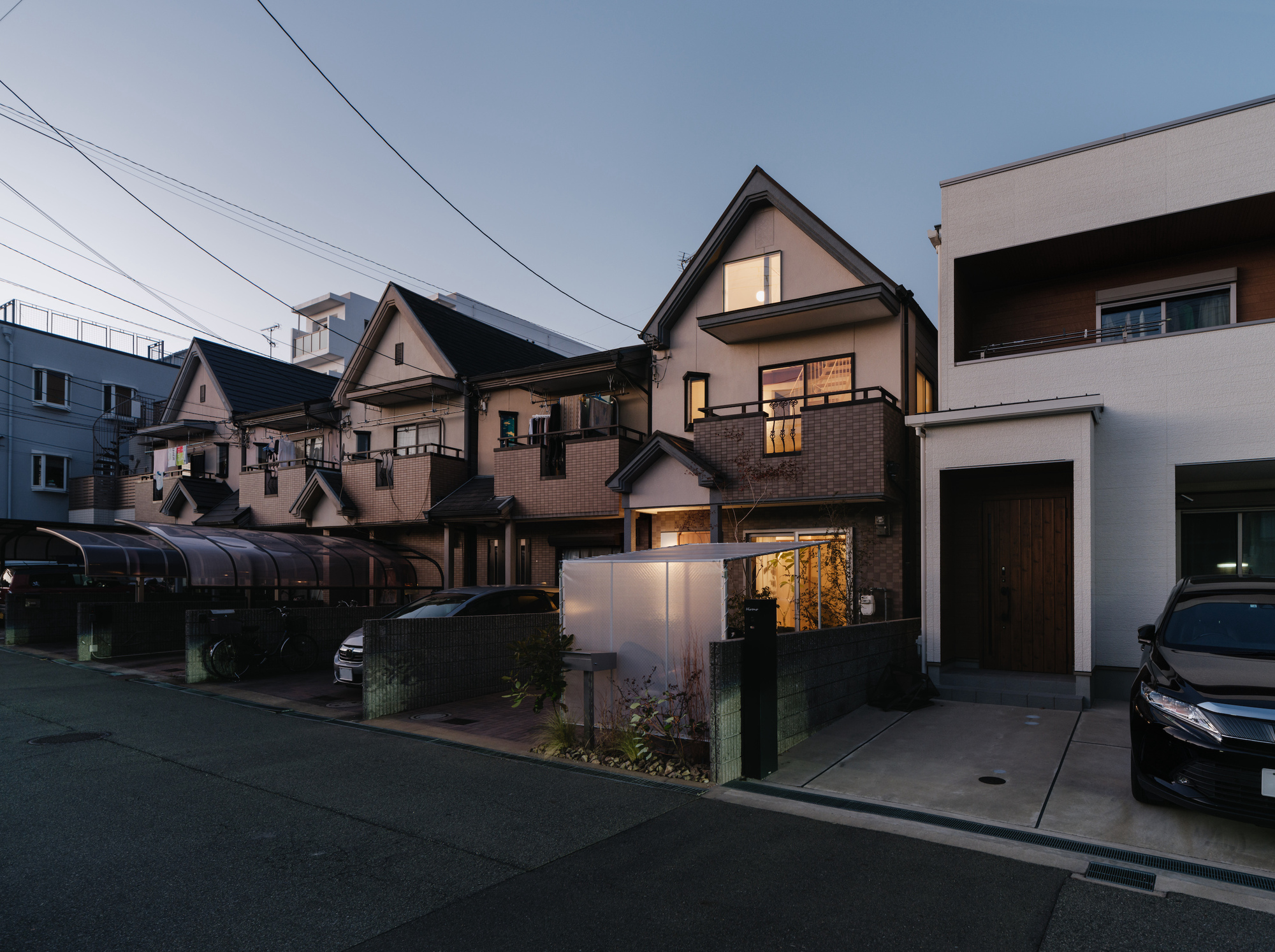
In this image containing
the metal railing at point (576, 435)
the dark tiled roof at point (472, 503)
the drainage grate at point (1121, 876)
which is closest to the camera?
the drainage grate at point (1121, 876)

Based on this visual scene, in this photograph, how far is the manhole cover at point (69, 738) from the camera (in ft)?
26.7

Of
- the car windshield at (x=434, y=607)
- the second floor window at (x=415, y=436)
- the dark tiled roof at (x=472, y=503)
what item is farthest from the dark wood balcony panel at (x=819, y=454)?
the second floor window at (x=415, y=436)

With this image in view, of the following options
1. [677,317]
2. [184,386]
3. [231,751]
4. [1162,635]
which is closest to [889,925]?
[1162,635]

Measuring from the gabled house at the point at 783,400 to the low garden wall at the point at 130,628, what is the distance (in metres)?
10.0

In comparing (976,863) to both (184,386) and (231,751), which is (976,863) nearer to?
(231,751)

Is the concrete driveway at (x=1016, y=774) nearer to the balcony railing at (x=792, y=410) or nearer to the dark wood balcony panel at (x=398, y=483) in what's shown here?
the balcony railing at (x=792, y=410)

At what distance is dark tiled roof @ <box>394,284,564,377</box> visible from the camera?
1997cm

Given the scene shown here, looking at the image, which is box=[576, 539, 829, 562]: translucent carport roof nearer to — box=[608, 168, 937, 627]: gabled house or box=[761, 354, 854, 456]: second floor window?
box=[608, 168, 937, 627]: gabled house

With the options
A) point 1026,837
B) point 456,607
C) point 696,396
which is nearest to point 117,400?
point 456,607

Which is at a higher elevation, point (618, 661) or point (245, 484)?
point (245, 484)

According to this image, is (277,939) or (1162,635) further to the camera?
(1162,635)

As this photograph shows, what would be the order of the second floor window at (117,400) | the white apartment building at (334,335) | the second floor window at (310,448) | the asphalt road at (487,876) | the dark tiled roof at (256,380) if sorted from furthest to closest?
the white apartment building at (334,335) < the second floor window at (117,400) < the dark tiled roof at (256,380) < the second floor window at (310,448) < the asphalt road at (487,876)

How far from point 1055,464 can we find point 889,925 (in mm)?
8800

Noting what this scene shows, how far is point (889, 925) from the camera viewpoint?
3.96 metres
